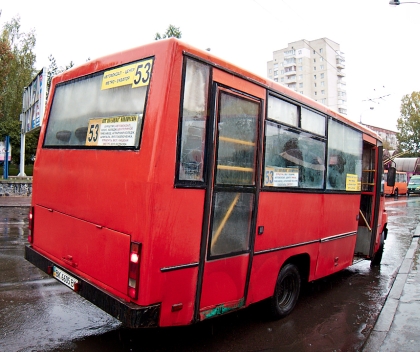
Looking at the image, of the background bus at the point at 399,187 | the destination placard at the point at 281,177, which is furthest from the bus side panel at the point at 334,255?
the background bus at the point at 399,187

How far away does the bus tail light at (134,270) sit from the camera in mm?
3009

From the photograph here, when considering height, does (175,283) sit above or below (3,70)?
below

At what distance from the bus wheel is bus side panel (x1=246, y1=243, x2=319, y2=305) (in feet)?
0.67

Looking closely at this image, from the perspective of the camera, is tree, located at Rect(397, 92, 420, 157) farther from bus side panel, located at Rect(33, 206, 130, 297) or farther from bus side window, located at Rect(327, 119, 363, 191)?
bus side panel, located at Rect(33, 206, 130, 297)

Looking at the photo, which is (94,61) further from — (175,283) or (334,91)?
(334,91)

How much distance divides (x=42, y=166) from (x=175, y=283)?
2.51 meters

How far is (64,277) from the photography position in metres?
3.84

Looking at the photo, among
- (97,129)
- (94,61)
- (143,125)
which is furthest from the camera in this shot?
(94,61)

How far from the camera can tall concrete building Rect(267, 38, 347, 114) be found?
7512 cm

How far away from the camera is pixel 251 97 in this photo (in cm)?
388

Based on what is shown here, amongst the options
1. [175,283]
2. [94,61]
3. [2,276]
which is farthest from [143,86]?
[2,276]

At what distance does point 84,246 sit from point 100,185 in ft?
2.27

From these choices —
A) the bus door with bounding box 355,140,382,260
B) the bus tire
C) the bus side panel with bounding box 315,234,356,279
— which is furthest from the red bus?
the bus tire

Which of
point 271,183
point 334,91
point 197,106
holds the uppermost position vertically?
point 334,91
